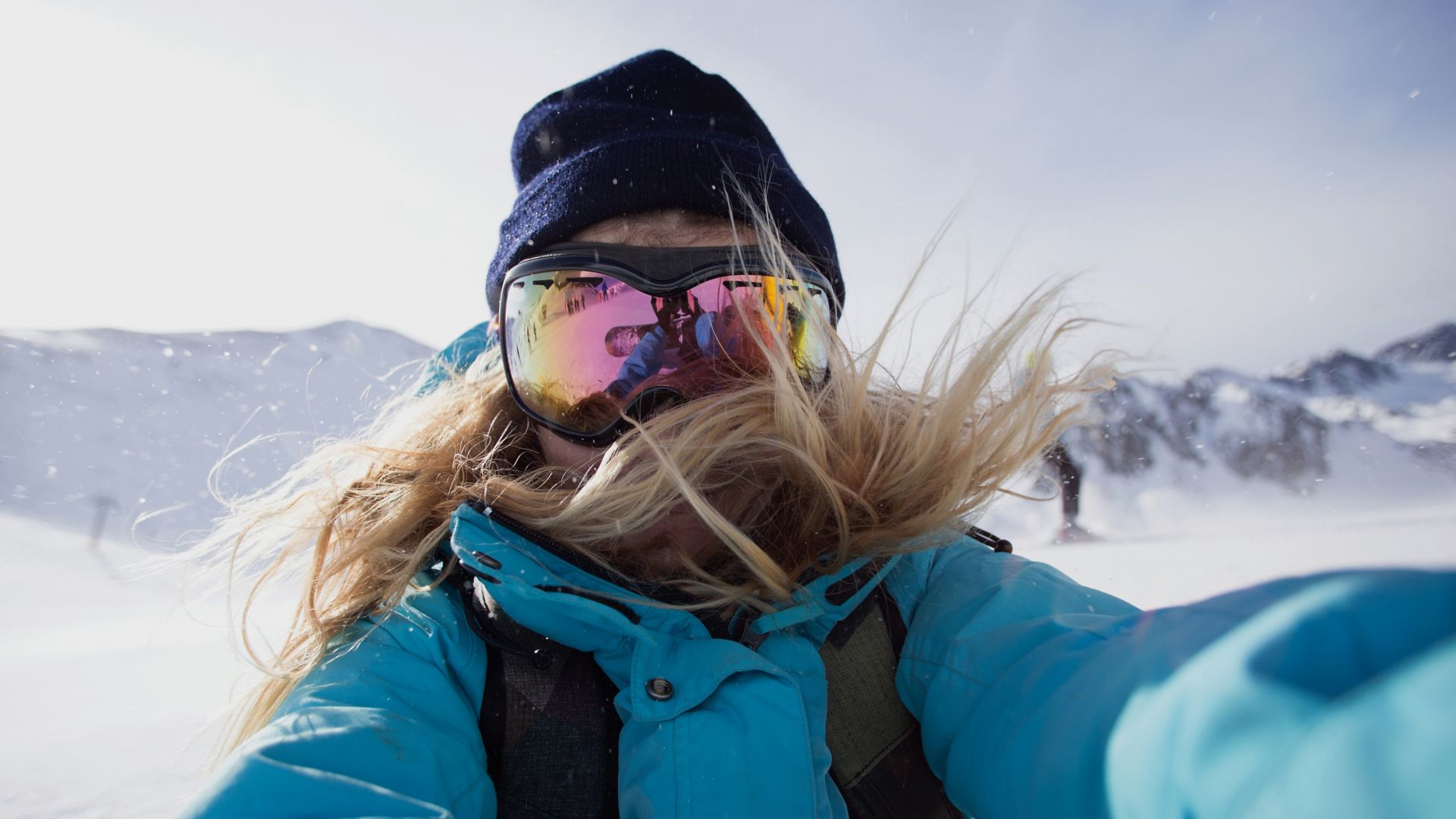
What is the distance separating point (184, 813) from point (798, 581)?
34.7 inches

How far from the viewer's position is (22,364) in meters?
7.33

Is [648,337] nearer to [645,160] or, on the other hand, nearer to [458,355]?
[645,160]

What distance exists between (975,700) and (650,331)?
890 millimetres

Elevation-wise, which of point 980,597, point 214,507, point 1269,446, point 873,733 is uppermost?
point 1269,446

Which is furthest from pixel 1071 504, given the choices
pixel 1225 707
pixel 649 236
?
pixel 1225 707

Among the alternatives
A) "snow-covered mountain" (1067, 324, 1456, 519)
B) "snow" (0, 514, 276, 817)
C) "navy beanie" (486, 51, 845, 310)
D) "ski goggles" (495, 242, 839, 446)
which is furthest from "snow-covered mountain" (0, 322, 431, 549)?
"snow-covered mountain" (1067, 324, 1456, 519)

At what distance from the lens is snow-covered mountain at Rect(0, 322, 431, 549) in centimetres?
619

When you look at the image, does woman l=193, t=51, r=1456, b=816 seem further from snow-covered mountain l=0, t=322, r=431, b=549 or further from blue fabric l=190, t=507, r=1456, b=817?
snow-covered mountain l=0, t=322, r=431, b=549

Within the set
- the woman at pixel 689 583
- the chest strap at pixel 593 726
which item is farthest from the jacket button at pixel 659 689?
the chest strap at pixel 593 726

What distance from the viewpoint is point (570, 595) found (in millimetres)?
982

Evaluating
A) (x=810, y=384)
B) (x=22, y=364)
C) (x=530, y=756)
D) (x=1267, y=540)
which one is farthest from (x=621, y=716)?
(x=22, y=364)

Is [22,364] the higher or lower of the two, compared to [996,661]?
lower

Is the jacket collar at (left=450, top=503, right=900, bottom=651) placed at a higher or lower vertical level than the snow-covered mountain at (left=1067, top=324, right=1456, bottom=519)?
lower

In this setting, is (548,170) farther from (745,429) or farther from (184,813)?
(184,813)
